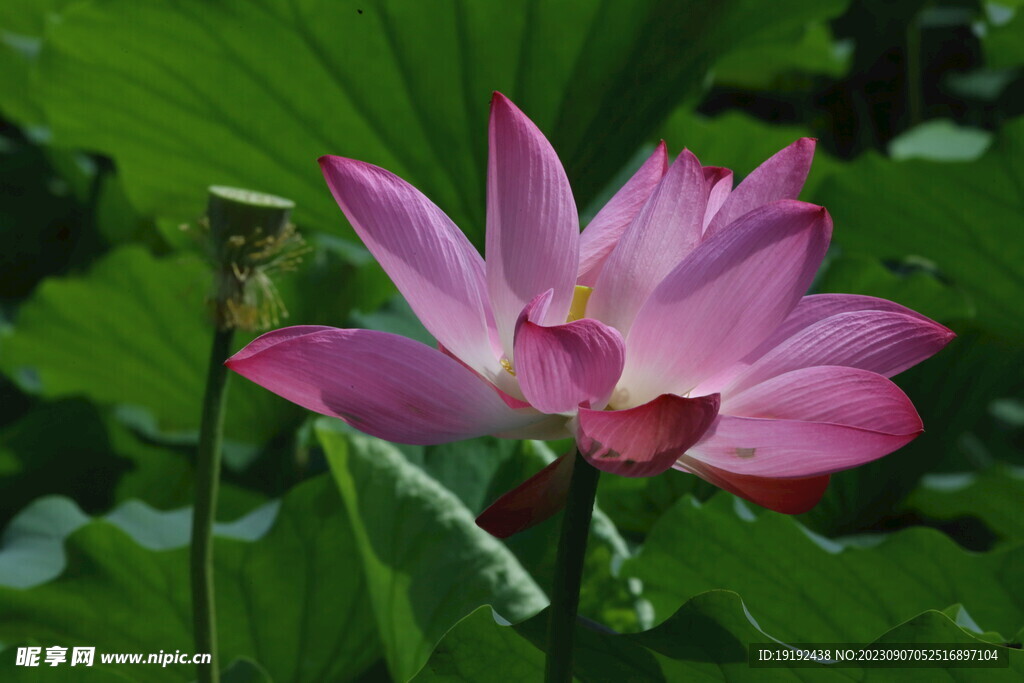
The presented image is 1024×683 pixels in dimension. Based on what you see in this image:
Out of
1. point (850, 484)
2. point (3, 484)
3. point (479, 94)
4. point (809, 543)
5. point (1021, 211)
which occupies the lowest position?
point (3, 484)

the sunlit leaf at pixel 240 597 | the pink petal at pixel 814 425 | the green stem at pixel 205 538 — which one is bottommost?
the sunlit leaf at pixel 240 597

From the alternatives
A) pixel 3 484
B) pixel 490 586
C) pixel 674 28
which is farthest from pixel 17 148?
pixel 490 586

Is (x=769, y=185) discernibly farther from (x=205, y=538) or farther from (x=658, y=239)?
(x=205, y=538)

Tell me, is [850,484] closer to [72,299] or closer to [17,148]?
[72,299]

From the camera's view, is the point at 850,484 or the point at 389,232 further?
the point at 850,484

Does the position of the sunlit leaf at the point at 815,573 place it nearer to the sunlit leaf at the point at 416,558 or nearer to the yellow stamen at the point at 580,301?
the sunlit leaf at the point at 416,558

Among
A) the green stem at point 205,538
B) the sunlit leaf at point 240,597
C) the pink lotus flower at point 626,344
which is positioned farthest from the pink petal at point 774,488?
the sunlit leaf at point 240,597

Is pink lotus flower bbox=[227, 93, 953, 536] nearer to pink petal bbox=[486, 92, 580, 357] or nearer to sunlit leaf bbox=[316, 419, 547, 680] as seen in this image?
pink petal bbox=[486, 92, 580, 357]
